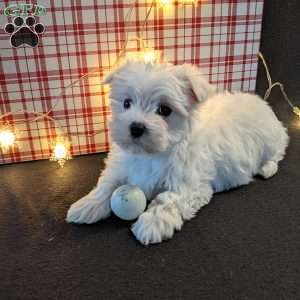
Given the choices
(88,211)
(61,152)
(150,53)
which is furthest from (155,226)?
(150,53)

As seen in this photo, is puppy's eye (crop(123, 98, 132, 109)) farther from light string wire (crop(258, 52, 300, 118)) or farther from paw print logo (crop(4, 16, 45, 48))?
light string wire (crop(258, 52, 300, 118))

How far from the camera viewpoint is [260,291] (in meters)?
1.17

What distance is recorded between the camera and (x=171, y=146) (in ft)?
4.89

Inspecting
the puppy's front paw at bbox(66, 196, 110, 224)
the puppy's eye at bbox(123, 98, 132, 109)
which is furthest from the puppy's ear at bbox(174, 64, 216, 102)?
the puppy's front paw at bbox(66, 196, 110, 224)

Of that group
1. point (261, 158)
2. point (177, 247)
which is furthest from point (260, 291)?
point (261, 158)

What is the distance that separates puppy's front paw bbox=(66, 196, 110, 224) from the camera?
1.47 m

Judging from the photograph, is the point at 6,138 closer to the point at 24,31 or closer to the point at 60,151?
the point at 60,151

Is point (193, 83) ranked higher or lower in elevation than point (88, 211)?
higher

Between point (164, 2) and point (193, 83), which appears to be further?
point (164, 2)

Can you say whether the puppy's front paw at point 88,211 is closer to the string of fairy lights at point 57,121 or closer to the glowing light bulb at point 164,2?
the string of fairy lights at point 57,121

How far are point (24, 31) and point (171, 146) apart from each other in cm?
76

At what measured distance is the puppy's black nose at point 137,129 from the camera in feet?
4.51

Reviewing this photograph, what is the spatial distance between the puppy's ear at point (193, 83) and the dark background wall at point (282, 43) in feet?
3.78

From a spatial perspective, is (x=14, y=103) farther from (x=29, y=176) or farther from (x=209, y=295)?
(x=209, y=295)
